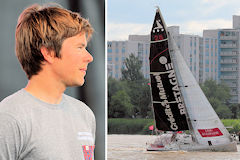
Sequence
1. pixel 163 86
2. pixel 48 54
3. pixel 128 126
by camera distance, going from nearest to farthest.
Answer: pixel 48 54
pixel 163 86
pixel 128 126

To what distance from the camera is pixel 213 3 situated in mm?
3791

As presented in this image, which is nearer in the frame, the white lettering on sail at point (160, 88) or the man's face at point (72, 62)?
the man's face at point (72, 62)

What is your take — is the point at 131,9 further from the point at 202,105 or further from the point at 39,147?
the point at 39,147

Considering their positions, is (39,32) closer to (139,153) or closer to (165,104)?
(165,104)

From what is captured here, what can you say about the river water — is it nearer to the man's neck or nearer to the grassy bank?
the grassy bank

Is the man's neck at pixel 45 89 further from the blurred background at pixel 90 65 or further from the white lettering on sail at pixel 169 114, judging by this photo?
the white lettering on sail at pixel 169 114

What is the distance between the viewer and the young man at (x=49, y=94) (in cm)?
62

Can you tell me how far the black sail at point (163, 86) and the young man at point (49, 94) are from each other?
276cm

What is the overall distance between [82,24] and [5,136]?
0.26m

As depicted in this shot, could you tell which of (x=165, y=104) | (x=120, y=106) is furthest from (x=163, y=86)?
(x=120, y=106)

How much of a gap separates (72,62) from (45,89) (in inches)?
3.1

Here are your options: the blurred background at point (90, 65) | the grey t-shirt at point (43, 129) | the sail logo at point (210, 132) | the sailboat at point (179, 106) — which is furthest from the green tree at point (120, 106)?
the grey t-shirt at point (43, 129)

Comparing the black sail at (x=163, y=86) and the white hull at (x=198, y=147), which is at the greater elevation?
the black sail at (x=163, y=86)

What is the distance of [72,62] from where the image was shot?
73 cm
